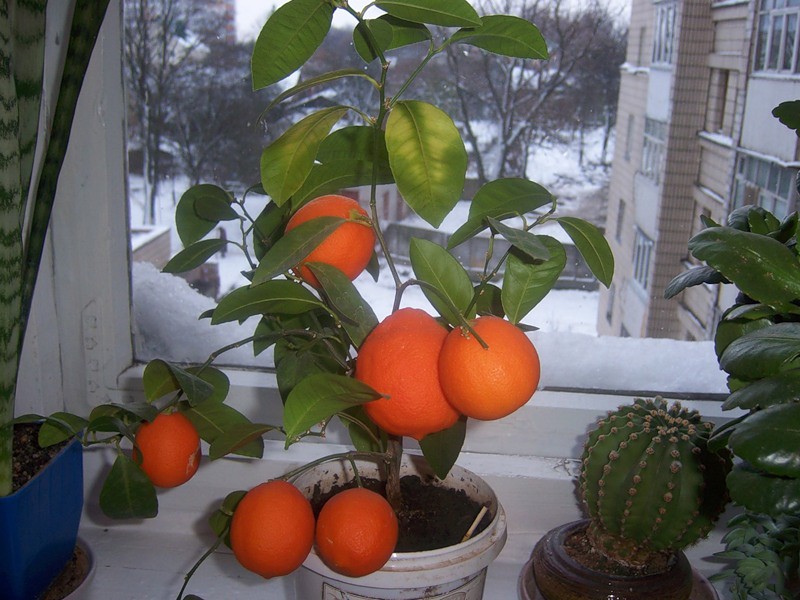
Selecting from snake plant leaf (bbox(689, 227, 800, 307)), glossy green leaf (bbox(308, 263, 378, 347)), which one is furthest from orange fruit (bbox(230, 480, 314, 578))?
snake plant leaf (bbox(689, 227, 800, 307))

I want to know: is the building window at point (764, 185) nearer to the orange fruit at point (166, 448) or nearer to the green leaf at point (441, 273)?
the green leaf at point (441, 273)

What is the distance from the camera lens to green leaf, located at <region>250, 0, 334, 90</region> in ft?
1.63

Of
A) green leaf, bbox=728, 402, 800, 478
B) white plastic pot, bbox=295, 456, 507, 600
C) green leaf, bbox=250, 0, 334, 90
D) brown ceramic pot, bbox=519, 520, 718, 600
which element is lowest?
brown ceramic pot, bbox=519, 520, 718, 600

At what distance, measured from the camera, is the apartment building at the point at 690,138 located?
85 cm

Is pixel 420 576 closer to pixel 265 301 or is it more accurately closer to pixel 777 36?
pixel 265 301

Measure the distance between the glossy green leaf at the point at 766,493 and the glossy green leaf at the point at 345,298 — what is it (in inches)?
10.7

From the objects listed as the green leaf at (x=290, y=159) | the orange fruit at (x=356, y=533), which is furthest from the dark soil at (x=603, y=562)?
the green leaf at (x=290, y=159)

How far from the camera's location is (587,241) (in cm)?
56

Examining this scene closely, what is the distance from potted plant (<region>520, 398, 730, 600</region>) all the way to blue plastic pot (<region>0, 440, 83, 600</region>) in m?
0.45

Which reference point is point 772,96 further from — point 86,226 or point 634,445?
point 86,226

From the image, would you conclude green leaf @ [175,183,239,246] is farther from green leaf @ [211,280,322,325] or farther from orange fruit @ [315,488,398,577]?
orange fruit @ [315,488,398,577]

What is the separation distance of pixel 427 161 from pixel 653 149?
1.66 ft

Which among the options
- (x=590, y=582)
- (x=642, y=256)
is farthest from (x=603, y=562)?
(x=642, y=256)

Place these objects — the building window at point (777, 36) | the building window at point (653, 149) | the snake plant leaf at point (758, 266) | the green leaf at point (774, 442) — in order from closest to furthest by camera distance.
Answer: the green leaf at point (774, 442)
the snake plant leaf at point (758, 266)
the building window at point (777, 36)
the building window at point (653, 149)
